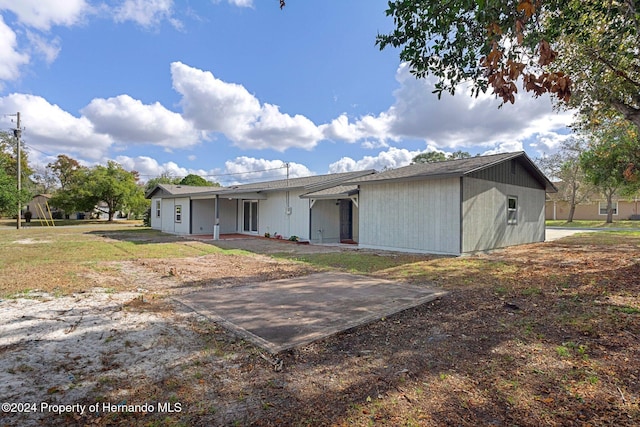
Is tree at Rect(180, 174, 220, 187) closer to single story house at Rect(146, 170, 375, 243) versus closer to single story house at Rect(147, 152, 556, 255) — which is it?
single story house at Rect(146, 170, 375, 243)

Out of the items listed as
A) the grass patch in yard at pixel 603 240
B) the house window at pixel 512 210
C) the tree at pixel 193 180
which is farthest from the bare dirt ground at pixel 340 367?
the tree at pixel 193 180

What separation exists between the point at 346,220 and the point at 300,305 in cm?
1159

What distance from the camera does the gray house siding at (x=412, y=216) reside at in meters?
11.1

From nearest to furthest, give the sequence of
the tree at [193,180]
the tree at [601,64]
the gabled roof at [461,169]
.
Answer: the tree at [601,64] → the gabled roof at [461,169] → the tree at [193,180]

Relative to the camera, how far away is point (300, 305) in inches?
202

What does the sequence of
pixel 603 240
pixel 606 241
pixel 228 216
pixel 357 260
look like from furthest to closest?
pixel 228 216
pixel 603 240
pixel 606 241
pixel 357 260

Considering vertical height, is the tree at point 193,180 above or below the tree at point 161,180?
below

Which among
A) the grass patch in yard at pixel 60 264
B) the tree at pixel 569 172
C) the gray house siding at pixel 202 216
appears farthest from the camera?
the tree at pixel 569 172

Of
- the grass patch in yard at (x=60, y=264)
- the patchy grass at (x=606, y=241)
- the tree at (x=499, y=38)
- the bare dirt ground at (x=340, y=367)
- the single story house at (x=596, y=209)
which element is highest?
the tree at (x=499, y=38)

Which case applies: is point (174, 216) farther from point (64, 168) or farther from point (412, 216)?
point (64, 168)

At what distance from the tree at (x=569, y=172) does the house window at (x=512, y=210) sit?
21.2 m

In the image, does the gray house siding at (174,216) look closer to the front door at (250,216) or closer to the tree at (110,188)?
the front door at (250,216)

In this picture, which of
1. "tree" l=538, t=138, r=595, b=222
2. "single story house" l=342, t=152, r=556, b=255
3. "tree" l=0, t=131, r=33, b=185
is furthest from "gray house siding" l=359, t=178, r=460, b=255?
"tree" l=0, t=131, r=33, b=185

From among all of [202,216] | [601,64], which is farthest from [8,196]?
[601,64]
